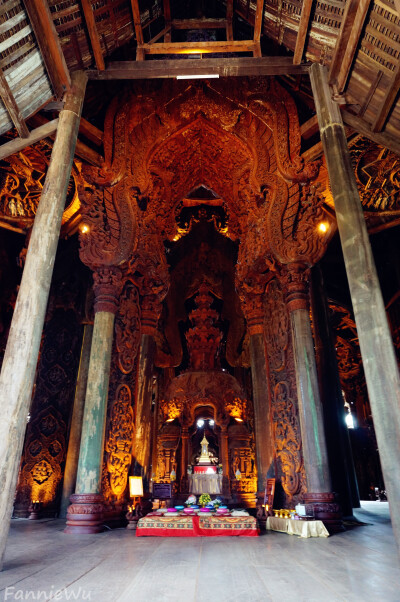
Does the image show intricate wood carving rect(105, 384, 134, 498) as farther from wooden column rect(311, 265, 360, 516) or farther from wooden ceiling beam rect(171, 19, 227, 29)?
wooden ceiling beam rect(171, 19, 227, 29)

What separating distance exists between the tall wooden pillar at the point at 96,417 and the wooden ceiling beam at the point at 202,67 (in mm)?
3436

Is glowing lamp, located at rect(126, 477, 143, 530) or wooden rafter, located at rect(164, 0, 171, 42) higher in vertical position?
wooden rafter, located at rect(164, 0, 171, 42)

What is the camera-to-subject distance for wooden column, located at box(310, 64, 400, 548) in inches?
126

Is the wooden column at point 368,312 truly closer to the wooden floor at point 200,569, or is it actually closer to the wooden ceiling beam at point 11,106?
the wooden floor at point 200,569

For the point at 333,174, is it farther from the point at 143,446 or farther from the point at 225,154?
the point at 143,446

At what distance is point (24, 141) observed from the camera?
474 cm

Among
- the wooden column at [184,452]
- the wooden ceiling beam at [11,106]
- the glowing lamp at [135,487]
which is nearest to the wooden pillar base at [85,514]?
the glowing lamp at [135,487]

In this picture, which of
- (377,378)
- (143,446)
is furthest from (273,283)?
(377,378)

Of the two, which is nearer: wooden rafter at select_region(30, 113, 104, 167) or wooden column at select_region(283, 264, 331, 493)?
wooden column at select_region(283, 264, 331, 493)

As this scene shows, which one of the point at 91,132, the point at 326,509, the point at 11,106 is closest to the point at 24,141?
the point at 11,106

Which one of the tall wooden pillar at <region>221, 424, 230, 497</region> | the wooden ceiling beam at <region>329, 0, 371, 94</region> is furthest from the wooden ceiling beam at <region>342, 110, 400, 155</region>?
the tall wooden pillar at <region>221, 424, 230, 497</region>

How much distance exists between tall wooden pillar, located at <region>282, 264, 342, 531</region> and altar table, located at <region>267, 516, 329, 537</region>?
1.29ft

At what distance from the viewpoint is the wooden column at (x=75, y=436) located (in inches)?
364

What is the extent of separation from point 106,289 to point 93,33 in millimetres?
4120
